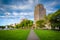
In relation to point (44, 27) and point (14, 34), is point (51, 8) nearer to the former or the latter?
point (44, 27)

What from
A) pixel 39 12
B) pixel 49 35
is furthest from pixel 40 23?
pixel 49 35

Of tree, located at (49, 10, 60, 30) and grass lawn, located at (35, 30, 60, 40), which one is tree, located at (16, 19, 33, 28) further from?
tree, located at (49, 10, 60, 30)

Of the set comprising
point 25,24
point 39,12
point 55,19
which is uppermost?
point 39,12

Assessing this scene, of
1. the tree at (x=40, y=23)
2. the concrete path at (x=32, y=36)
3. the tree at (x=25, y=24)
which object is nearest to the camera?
the concrete path at (x=32, y=36)

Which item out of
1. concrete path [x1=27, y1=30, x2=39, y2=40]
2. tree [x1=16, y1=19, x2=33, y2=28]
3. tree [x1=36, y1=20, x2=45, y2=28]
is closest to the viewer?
concrete path [x1=27, y1=30, x2=39, y2=40]

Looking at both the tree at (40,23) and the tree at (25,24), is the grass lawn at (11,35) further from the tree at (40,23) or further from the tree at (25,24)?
the tree at (40,23)

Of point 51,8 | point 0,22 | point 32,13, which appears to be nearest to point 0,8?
point 0,22

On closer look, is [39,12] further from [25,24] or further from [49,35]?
[49,35]

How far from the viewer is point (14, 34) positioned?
28.3ft

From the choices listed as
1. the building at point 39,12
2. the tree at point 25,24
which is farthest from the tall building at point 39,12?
the tree at point 25,24

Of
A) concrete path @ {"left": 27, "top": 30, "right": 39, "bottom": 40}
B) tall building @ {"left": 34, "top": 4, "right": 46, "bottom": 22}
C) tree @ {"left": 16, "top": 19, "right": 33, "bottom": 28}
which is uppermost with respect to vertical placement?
tall building @ {"left": 34, "top": 4, "right": 46, "bottom": 22}

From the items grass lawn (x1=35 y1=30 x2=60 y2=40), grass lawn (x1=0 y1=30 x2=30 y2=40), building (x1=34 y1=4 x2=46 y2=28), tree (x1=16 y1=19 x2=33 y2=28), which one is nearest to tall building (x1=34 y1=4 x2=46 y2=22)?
building (x1=34 y1=4 x2=46 y2=28)

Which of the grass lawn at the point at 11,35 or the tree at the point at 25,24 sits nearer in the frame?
the grass lawn at the point at 11,35

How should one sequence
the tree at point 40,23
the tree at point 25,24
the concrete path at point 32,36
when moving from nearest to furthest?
1. the concrete path at point 32,36
2. the tree at point 40,23
3. the tree at point 25,24
